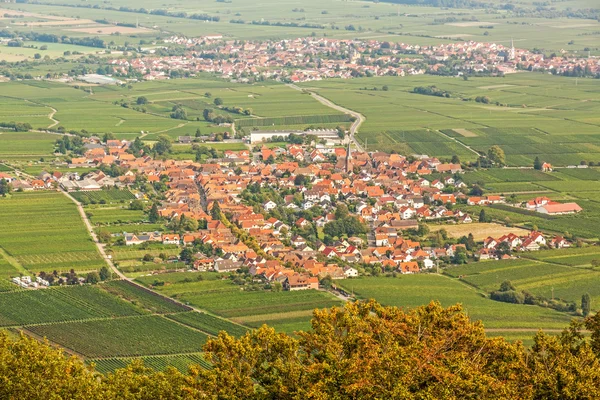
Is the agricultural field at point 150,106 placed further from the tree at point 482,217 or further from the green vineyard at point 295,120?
the tree at point 482,217

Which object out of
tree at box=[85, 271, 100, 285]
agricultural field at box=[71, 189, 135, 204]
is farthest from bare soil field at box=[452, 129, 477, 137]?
tree at box=[85, 271, 100, 285]

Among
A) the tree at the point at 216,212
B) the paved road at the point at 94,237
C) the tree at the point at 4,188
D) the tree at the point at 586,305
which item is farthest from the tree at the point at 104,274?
the tree at the point at 586,305

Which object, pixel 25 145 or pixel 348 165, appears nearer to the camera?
pixel 348 165

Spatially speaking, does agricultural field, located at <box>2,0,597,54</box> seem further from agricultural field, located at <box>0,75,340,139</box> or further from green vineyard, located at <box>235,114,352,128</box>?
green vineyard, located at <box>235,114,352,128</box>

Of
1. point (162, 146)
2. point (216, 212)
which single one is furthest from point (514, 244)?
point (162, 146)

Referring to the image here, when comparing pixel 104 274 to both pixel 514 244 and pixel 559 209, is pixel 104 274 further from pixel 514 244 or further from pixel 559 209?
pixel 559 209

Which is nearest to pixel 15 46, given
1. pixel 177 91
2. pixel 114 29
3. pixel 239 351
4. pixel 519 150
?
pixel 114 29
